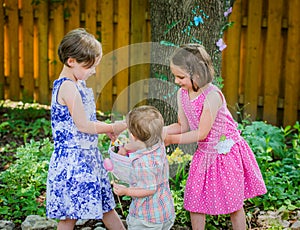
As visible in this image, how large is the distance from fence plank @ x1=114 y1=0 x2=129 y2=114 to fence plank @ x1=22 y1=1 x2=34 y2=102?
4.04 ft

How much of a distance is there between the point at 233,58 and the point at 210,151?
143 inches

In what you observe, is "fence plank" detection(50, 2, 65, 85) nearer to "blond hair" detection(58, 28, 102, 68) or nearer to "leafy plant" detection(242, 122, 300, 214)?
"leafy plant" detection(242, 122, 300, 214)

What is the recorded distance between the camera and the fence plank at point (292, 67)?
6742mm

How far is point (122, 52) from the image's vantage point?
718 cm

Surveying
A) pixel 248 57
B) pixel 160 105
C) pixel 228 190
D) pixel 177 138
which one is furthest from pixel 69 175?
pixel 248 57

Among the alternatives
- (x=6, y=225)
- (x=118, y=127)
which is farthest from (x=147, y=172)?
(x=6, y=225)

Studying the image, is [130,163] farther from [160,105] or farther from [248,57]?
[248,57]

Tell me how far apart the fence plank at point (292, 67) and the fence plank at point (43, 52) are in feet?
9.96

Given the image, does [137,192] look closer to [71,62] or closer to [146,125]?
[146,125]

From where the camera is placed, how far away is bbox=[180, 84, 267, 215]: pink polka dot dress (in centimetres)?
354

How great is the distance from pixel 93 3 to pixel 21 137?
2066 millimetres

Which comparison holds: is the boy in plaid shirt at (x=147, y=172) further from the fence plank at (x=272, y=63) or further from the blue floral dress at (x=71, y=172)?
the fence plank at (x=272, y=63)

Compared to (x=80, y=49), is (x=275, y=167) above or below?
below

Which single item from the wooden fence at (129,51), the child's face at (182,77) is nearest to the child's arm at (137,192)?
the child's face at (182,77)
